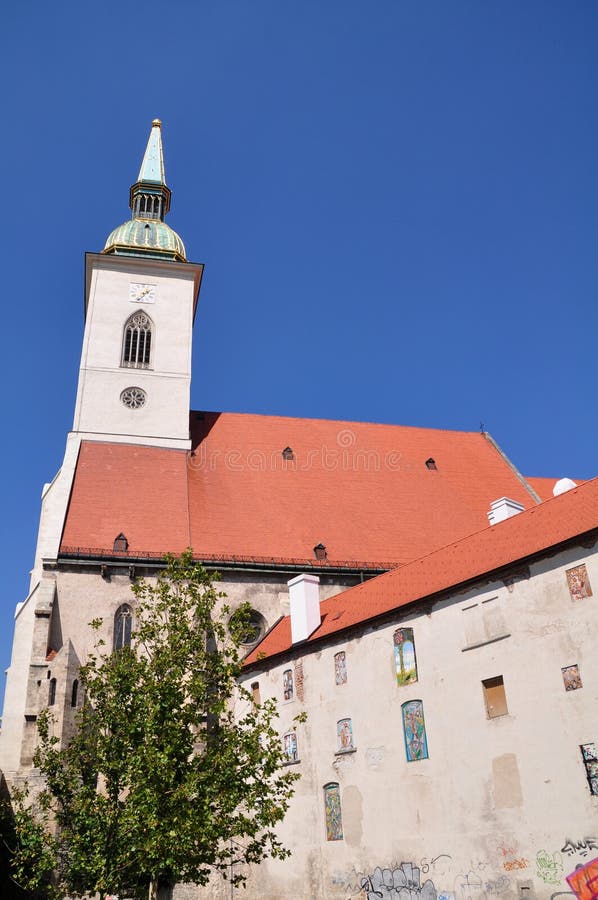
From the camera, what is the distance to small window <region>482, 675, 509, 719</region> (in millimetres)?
14695

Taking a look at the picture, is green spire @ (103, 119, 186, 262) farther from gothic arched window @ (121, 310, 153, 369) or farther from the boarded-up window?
the boarded-up window

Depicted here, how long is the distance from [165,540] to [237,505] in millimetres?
3191

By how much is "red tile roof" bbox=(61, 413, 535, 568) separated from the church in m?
0.08

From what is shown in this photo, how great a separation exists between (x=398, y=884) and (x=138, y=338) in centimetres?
2106

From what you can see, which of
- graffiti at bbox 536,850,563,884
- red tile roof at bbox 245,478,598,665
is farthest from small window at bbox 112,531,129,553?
graffiti at bbox 536,850,563,884

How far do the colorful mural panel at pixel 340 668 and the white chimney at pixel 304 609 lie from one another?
1.61 meters

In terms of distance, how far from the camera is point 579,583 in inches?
553

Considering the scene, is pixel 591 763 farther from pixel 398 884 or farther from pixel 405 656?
pixel 398 884

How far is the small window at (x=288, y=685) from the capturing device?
20164 millimetres

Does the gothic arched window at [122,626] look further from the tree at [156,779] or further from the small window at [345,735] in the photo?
the tree at [156,779]

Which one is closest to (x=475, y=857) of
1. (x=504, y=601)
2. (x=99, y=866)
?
(x=504, y=601)

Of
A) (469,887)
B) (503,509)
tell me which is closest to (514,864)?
(469,887)

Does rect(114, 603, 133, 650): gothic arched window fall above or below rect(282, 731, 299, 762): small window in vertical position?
above

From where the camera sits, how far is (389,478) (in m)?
29.5
